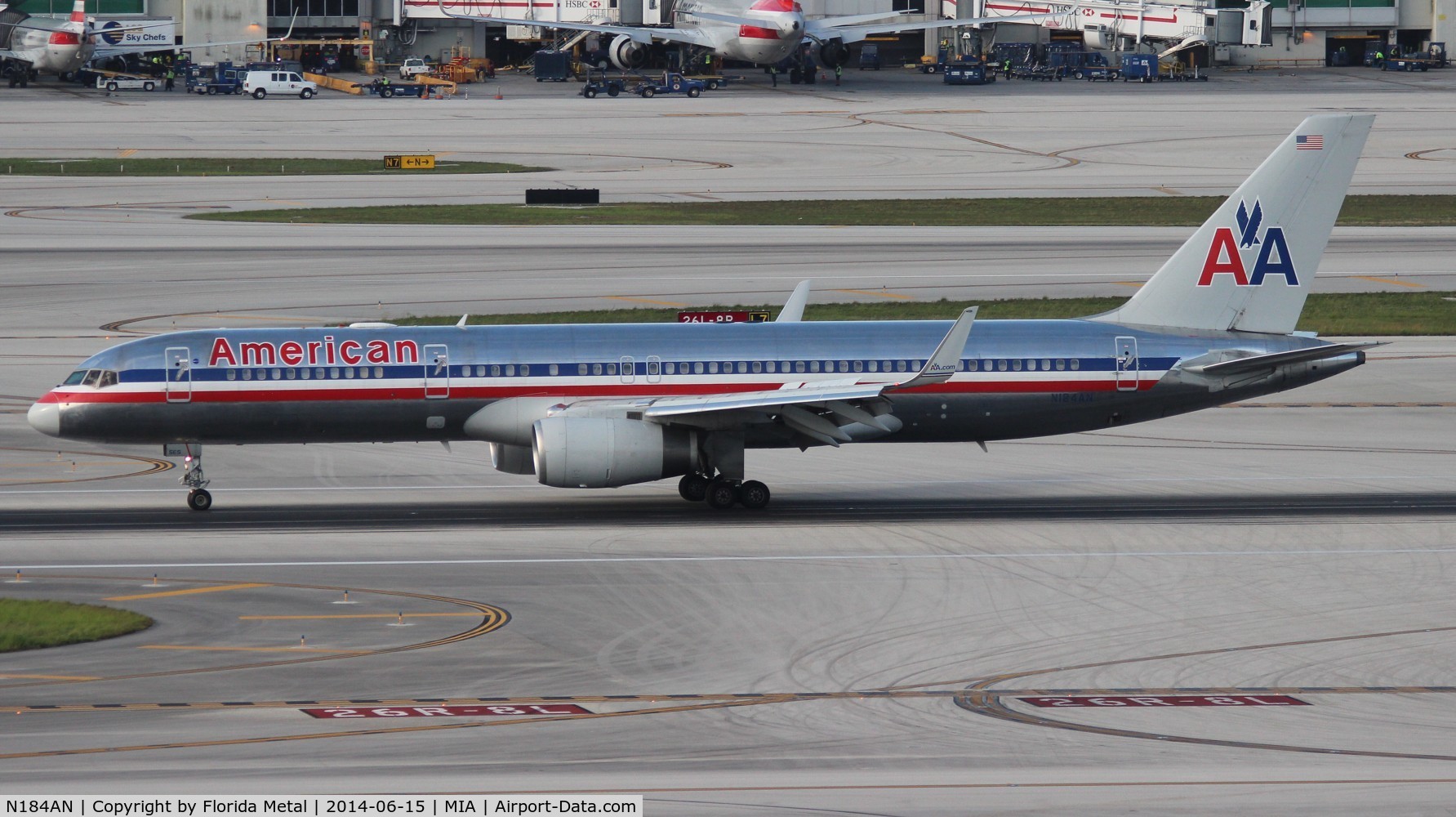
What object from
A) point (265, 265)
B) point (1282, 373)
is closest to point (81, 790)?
point (1282, 373)

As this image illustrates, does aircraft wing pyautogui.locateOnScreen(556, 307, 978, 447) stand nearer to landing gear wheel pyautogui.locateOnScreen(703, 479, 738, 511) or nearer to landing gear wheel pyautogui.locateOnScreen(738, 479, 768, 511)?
landing gear wheel pyautogui.locateOnScreen(738, 479, 768, 511)

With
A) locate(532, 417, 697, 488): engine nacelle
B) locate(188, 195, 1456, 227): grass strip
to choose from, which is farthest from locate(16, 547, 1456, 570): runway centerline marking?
locate(188, 195, 1456, 227): grass strip

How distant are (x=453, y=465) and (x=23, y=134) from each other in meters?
89.0

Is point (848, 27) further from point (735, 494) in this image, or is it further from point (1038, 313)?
point (735, 494)

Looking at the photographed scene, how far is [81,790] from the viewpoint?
749 inches

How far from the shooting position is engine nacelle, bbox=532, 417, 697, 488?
34.7 m

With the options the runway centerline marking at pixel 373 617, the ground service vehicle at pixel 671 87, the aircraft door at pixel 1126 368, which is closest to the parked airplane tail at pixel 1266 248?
the aircraft door at pixel 1126 368

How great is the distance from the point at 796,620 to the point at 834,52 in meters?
133

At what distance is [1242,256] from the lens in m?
38.9

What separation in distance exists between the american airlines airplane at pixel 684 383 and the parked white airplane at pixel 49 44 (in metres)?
122

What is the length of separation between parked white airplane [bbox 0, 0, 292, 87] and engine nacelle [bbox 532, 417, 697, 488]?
417ft

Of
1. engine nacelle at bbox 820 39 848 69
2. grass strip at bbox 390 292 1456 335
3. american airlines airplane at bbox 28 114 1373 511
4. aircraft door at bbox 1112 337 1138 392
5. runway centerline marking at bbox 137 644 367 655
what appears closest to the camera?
runway centerline marking at bbox 137 644 367 655

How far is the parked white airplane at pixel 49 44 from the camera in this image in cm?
14888

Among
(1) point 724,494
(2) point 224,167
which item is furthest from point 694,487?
(2) point 224,167
